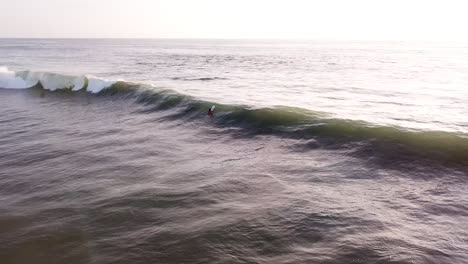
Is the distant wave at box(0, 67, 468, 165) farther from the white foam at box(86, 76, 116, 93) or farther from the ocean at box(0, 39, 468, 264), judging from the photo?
the white foam at box(86, 76, 116, 93)

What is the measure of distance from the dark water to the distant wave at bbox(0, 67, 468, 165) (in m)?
0.12

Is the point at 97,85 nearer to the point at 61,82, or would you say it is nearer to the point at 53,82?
the point at 61,82

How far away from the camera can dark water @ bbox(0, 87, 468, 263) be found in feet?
16.0

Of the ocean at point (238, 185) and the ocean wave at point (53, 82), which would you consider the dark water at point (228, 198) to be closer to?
the ocean at point (238, 185)

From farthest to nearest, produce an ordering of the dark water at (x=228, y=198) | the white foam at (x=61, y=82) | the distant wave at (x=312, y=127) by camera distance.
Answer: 1. the white foam at (x=61, y=82)
2. the distant wave at (x=312, y=127)
3. the dark water at (x=228, y=198)

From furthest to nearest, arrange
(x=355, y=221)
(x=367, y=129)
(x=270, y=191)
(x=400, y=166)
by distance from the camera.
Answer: (x=367, y=129)
(x=400, y=166)
(x=270, y=191)
(x=355, y=221)

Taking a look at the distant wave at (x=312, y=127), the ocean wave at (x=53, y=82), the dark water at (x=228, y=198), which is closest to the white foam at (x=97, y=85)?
the ocean wave at (x=53, y=82)

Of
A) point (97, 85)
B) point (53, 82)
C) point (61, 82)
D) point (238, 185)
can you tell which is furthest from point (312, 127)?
point (53, 82)

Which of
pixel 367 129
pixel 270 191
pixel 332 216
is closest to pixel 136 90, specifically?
pixel 367 129

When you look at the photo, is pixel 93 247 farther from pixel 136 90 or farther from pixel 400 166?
pixel 136 90

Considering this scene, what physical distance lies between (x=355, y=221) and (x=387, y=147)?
4.46 metres

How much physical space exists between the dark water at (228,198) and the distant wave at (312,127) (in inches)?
4.8

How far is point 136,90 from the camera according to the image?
67.7 feet

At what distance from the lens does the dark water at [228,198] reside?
192 inches
